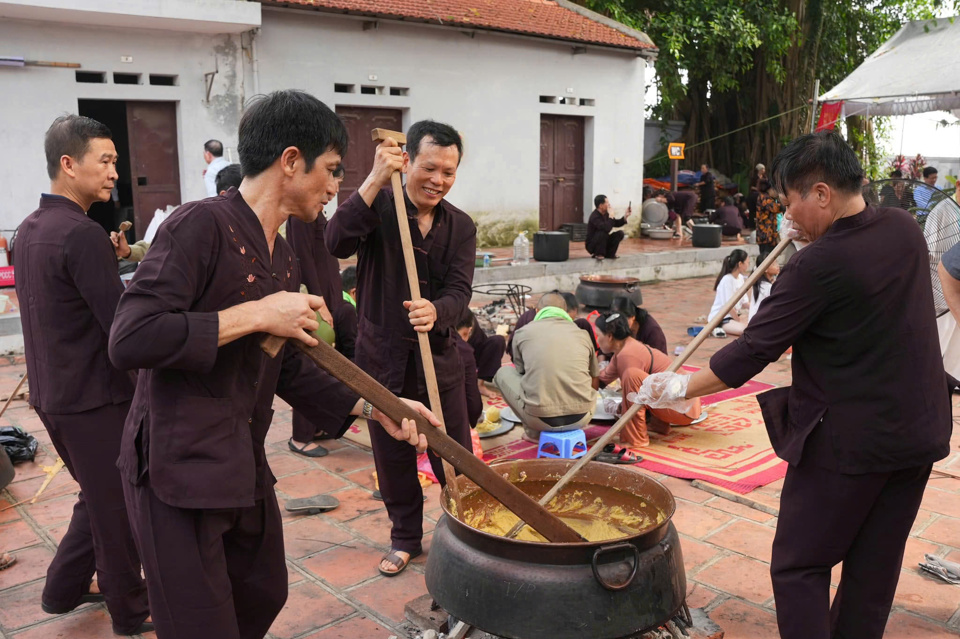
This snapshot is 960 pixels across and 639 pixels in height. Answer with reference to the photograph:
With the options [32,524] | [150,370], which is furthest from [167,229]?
[32,524]

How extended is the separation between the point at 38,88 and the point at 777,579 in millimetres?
10419

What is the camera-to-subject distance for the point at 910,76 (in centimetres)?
1023

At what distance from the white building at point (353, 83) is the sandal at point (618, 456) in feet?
26.6

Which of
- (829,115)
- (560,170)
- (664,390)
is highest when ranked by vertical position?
(829,115)

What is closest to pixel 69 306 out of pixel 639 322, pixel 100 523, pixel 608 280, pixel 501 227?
pixel 100 523

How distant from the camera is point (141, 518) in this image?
201 cm

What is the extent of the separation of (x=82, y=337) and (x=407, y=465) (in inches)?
54.8

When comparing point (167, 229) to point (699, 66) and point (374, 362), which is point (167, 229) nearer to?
point (374, 362)

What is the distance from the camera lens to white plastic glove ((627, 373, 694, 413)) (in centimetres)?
278

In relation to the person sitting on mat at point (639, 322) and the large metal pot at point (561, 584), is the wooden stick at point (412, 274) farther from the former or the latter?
the person sitting on mat at point (639, 322)

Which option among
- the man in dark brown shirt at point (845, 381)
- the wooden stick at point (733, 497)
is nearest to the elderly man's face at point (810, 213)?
the man in dark brown shirt at point (845, 381)

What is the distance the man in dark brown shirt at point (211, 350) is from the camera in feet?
5.95

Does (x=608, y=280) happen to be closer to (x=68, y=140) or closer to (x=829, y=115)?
(x=829, y=115)

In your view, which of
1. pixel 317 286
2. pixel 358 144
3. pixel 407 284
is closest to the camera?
pixel 407 284
